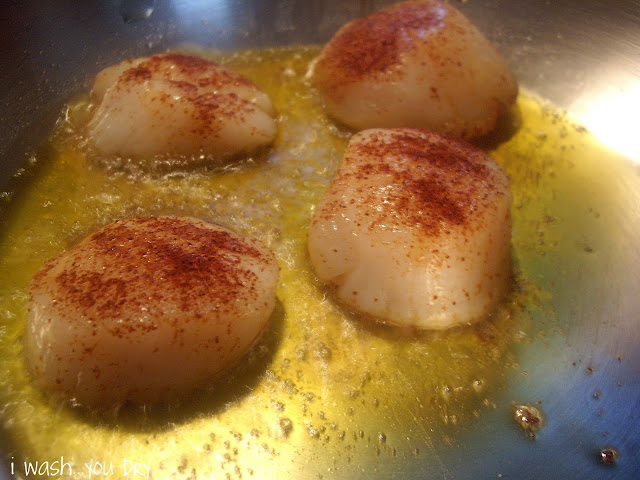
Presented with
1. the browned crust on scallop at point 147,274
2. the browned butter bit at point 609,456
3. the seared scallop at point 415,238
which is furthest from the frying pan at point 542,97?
the browned crust on scallop at point 147,274

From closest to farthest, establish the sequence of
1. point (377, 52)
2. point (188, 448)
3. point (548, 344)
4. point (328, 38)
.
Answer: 1. point (188, 448)
2. point (548, 344)
3. point (377, 52)
4. point (328, 38)

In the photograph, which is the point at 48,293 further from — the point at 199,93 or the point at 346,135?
the point at 346,135

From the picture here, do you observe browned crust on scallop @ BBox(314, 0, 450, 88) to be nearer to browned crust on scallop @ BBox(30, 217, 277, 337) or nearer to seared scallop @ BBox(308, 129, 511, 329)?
seared scallop @ BBox(308, 129, 511, 329)

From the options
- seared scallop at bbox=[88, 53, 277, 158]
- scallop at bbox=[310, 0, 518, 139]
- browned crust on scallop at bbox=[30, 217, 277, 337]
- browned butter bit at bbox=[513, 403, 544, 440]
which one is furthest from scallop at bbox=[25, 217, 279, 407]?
scallop at bbox=[310, 0, 518, 139]

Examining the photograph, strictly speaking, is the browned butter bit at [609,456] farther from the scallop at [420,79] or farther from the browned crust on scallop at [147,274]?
the scallop at [420,79]

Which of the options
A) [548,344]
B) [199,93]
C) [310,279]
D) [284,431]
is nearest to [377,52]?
[199,93]

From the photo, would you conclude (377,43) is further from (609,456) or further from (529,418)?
(609,456)
